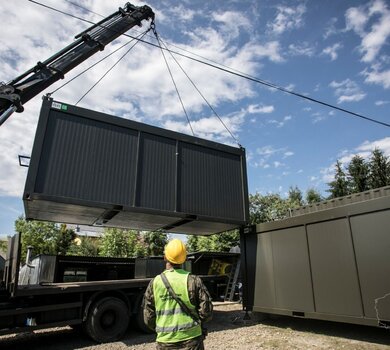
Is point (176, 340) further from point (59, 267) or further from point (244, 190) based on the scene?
point (244, 190)

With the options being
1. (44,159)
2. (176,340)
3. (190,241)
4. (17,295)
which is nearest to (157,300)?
(176,340)

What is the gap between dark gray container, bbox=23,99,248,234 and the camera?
7742mm

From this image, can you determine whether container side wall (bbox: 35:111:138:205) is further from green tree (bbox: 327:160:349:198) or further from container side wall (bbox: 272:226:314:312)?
green tree (bbox: 327:160:349:198)

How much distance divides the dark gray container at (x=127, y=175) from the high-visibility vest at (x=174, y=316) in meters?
5.05

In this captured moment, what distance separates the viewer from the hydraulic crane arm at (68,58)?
27.2ft

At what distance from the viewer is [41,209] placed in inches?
333

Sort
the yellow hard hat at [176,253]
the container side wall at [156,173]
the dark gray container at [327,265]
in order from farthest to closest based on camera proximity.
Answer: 1. the container side wall at [156,173]
2. the dark gray container at [327,265]
3. the yellow hard hat at [176,253]

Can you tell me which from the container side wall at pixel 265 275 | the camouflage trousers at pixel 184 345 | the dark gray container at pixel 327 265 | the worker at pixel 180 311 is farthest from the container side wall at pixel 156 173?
the camouflage trousers at pixel 184 345

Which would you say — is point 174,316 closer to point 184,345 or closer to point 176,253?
point 184,345

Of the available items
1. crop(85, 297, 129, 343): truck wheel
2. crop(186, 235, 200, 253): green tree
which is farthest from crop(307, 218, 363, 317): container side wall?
crop(186, 235, 200, 253): green tree

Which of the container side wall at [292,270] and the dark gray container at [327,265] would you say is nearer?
the dark gray container at [327,265]

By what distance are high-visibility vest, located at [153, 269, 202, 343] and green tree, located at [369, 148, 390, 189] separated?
3316cm

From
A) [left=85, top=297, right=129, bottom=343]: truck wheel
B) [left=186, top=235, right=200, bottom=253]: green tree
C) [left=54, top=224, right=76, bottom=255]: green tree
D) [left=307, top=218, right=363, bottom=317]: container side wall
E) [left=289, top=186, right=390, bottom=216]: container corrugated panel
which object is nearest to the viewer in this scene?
[left=307, top=218, right=363, bottom=317]: container side wall

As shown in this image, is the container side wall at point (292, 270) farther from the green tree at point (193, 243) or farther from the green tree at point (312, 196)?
the green tree at point (312, 196)
